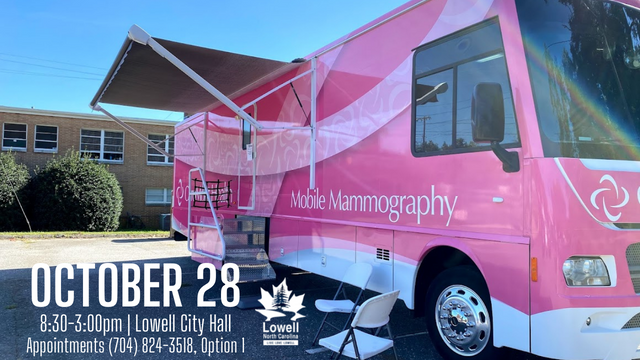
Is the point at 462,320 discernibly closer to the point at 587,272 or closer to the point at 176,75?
the point at 587,272

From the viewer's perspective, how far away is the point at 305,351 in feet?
14.9

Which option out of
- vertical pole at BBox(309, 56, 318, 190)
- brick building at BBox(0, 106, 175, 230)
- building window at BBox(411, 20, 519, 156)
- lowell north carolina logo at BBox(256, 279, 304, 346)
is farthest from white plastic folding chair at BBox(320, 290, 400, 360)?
brick building at BBox(0, 106, 175, 230)

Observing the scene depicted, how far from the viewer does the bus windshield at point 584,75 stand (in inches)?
128

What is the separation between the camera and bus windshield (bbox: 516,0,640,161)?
326 cm

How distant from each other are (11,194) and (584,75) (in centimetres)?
1926

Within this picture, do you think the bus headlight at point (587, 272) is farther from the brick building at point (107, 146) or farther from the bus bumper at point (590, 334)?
the brick building at point (107, 146)

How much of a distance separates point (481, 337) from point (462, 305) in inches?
10.4

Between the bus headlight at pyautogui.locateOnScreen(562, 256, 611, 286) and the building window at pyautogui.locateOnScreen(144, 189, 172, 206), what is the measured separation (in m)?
20.7

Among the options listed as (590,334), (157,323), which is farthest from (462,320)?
(157,323)

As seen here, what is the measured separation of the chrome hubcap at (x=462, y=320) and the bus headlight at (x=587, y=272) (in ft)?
2.34

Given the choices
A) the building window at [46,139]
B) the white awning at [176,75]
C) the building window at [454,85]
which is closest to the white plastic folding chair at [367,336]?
the building window at [454,85]

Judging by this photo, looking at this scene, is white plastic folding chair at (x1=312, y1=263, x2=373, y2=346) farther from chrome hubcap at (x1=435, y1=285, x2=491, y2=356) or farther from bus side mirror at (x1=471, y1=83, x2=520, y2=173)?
bus side mirror at (x1=471, y1=83, x2=520, y2=173)

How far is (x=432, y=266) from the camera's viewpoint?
13.8 feet

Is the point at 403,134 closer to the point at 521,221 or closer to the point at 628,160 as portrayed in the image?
the point at 521,221
